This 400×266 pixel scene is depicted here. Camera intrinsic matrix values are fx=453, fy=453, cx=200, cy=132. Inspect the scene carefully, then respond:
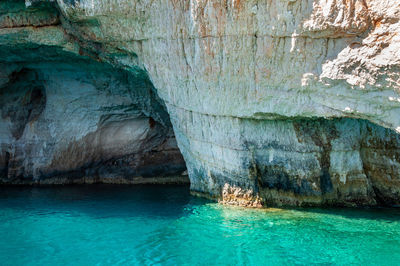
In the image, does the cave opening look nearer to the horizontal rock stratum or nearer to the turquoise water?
the horizontal rock stratum

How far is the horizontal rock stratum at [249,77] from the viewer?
288 inches

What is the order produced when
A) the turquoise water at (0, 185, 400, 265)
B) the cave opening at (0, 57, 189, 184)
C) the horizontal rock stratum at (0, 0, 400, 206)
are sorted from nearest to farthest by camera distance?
the turquoise water at (0, 185, 400, 265) < the horizontal rock stratum at (0, 0, 400, 206) < the cave opening at (0, 57, 189, 184)

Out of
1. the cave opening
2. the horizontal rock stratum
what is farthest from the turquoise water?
the cave opening

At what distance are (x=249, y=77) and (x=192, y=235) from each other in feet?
10.2

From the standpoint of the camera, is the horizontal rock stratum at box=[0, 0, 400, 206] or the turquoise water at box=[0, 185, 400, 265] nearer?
the turquoise water at box=[0, 185, 400, 265]

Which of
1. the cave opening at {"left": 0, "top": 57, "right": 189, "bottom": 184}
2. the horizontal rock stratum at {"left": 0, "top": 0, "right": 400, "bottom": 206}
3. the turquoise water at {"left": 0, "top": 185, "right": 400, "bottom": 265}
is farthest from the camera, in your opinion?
the cave opening at {"left": 0, "top": 57, "right": 189, "bottom": 184}

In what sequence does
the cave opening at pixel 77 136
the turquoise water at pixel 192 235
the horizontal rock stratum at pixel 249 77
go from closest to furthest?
the turquoise water at pixel 192 235
the horizontal rock stratum at pixel 249 77
the cave opening at pixel 77 136

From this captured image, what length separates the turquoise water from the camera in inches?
283

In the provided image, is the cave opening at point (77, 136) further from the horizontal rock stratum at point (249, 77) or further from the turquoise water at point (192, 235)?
the turquoise water at point (192, 235)

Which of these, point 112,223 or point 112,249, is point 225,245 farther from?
point 112,223

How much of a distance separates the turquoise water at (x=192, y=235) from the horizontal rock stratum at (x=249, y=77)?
74 centimetres

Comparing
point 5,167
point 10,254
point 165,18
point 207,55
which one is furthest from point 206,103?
point 5,167

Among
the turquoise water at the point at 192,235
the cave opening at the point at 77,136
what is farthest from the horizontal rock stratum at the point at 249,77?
the turquoise water at the point at 192,235

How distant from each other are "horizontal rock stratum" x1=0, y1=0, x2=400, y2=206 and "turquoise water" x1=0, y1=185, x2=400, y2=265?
0.74m
